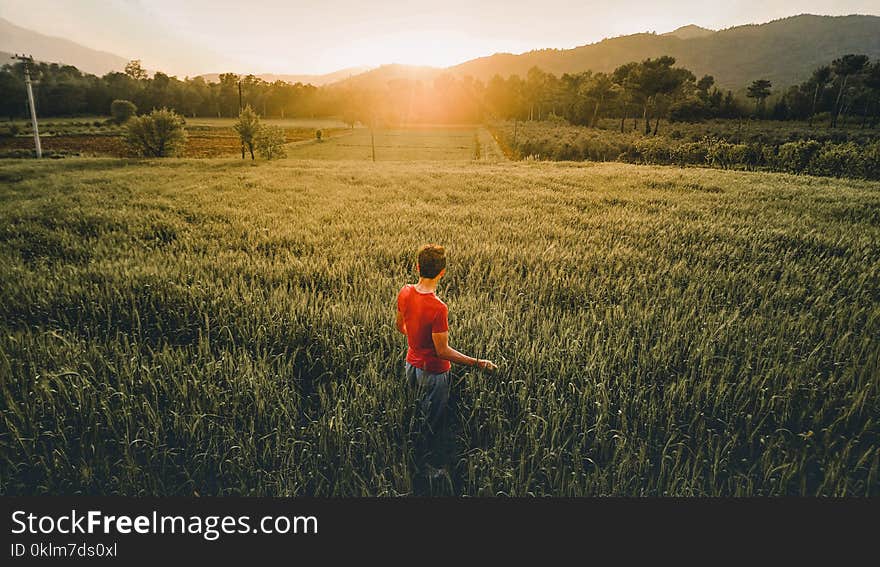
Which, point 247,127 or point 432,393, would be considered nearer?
point 432,393

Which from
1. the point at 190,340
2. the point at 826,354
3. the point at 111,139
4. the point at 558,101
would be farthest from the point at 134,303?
the point at 558,101

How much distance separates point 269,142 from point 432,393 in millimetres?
52370

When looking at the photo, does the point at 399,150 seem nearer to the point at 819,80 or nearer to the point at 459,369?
the point at 459,369

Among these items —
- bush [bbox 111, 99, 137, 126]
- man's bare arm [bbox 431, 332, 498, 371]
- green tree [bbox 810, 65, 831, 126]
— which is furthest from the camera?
bush [bbox 111, 99, 137, 126]

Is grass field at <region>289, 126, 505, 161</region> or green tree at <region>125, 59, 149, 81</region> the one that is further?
green tree at <region>125, 59, 149, 81</region>

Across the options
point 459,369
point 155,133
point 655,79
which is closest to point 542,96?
point 655,79

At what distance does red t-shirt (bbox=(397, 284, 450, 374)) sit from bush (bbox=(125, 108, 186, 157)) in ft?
174

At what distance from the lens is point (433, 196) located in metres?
14.2

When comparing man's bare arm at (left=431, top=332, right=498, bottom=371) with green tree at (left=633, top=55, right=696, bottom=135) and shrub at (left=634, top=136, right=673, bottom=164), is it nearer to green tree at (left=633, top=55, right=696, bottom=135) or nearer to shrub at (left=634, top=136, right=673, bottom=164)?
shrub at (left=634, top=136, right=673, bottom=164)

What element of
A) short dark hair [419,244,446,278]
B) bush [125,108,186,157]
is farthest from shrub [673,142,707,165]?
bush [125,108,186,157]

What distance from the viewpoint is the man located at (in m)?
2.51

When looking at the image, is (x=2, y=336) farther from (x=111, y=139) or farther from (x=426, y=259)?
(x=111, y=139)

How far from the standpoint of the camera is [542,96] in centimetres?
10369

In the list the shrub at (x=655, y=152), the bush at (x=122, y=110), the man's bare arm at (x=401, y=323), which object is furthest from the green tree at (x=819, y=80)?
the bush at (x=122, y=110)
